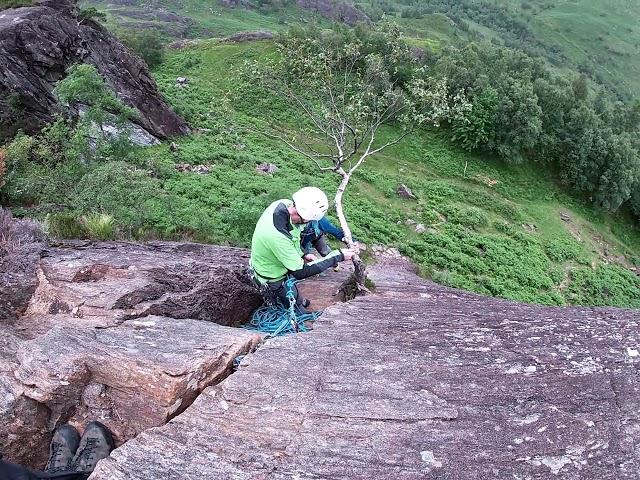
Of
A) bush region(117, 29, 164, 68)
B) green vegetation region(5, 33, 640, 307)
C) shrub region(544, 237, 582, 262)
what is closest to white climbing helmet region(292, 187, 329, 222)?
green vegetation region(5, 33, 640, 307)

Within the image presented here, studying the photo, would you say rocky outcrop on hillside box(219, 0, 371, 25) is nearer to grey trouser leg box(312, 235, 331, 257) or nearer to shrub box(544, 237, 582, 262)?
shrub box(544, 237, 582, 262)

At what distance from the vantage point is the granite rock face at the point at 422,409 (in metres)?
5.38

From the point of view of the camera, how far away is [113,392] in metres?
6.89

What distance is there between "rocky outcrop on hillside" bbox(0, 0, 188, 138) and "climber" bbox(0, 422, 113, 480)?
20.6 meters

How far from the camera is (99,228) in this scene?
461 inches

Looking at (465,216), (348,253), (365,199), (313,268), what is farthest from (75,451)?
(465,216)

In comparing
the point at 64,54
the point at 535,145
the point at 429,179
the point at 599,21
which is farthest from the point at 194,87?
the point at 599,21

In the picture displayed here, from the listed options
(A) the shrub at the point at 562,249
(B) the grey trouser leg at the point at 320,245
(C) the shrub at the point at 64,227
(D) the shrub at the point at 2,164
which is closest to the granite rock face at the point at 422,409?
(B) the grey trouser leg at the point at 320,245

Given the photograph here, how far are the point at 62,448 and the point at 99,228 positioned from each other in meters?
6.33

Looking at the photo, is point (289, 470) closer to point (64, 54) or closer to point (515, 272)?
point (515, 272)

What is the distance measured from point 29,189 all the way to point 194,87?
32834mm

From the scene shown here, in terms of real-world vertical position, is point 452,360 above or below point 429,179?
above

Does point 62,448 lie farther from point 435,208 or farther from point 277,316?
point 435,208

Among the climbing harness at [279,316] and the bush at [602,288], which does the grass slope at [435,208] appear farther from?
the climbing harness at [279,316]
